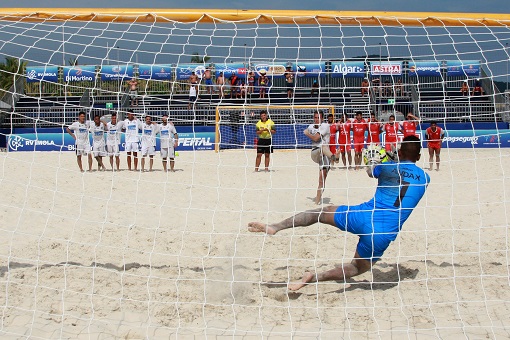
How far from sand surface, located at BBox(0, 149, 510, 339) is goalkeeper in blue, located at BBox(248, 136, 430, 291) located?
23 cm

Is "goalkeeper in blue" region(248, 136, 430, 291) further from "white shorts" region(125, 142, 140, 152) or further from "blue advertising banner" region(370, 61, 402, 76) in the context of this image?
"white shorts" region(125, 142, 140, 152)

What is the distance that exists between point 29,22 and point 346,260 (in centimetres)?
383

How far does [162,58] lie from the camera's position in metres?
5.82

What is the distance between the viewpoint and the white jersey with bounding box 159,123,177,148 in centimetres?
1327

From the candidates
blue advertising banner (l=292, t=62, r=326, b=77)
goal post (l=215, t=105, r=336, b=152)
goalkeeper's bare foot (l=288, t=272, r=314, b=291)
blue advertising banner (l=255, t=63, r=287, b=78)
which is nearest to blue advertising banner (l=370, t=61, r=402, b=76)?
blue advertising banner (l=292, t=62, r=326, b=77)

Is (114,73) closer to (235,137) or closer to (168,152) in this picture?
(168,152)

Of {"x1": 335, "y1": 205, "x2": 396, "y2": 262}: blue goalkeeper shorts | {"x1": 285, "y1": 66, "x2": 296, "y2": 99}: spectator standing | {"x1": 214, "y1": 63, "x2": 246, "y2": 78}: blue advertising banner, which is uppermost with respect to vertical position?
{"x1": 335, "y1": 205, "x2": 396, "y2": 262}: blue goalkeeper shorts

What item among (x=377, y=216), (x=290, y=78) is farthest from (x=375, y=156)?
(x=290, y=78)

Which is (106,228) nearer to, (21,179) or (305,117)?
(21,179)

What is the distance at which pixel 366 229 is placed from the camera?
4.77m

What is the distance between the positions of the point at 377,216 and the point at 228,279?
1.47m

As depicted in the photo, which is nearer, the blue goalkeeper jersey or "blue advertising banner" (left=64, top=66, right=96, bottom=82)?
the blue goalkeeper jersey

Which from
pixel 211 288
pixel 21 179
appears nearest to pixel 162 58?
pixel 211 288

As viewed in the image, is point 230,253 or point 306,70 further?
point 306,70
